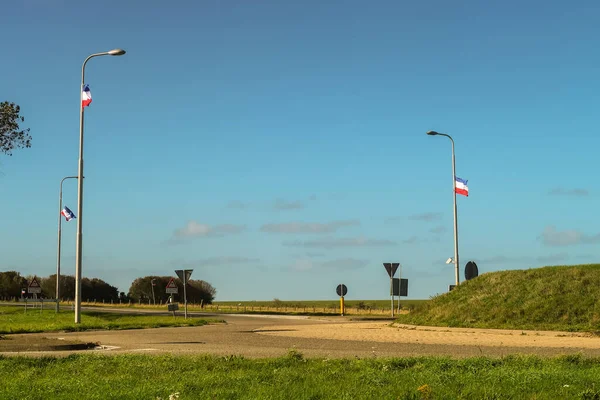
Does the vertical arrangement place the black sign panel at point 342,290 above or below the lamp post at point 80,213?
below

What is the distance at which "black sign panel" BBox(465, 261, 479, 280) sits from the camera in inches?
1499

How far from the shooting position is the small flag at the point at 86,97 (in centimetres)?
3328

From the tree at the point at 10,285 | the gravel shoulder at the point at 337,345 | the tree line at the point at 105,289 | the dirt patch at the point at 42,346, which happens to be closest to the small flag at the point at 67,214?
the gravel shoulder at the point at 337,345

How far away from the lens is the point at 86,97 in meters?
33.4

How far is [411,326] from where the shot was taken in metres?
30.3

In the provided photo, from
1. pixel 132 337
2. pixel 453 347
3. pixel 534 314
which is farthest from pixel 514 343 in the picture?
pixel 132 337

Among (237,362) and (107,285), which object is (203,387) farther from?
(107,285)

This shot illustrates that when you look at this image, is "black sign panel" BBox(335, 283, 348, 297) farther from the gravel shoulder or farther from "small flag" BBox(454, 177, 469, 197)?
the gravel shoulder

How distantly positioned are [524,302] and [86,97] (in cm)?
2075

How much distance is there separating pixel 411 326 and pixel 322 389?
71.0ft

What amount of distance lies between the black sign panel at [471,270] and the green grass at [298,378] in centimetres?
2532

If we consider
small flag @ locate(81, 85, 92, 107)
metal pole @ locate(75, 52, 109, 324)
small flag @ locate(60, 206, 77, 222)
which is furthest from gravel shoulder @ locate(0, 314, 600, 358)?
small flag @ locate(60, 206, 77, 222)

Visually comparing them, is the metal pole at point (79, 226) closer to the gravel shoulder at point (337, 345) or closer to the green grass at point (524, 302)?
the gravel shoulder at point (337, 345)

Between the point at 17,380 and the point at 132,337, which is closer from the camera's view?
the point at 17,380
